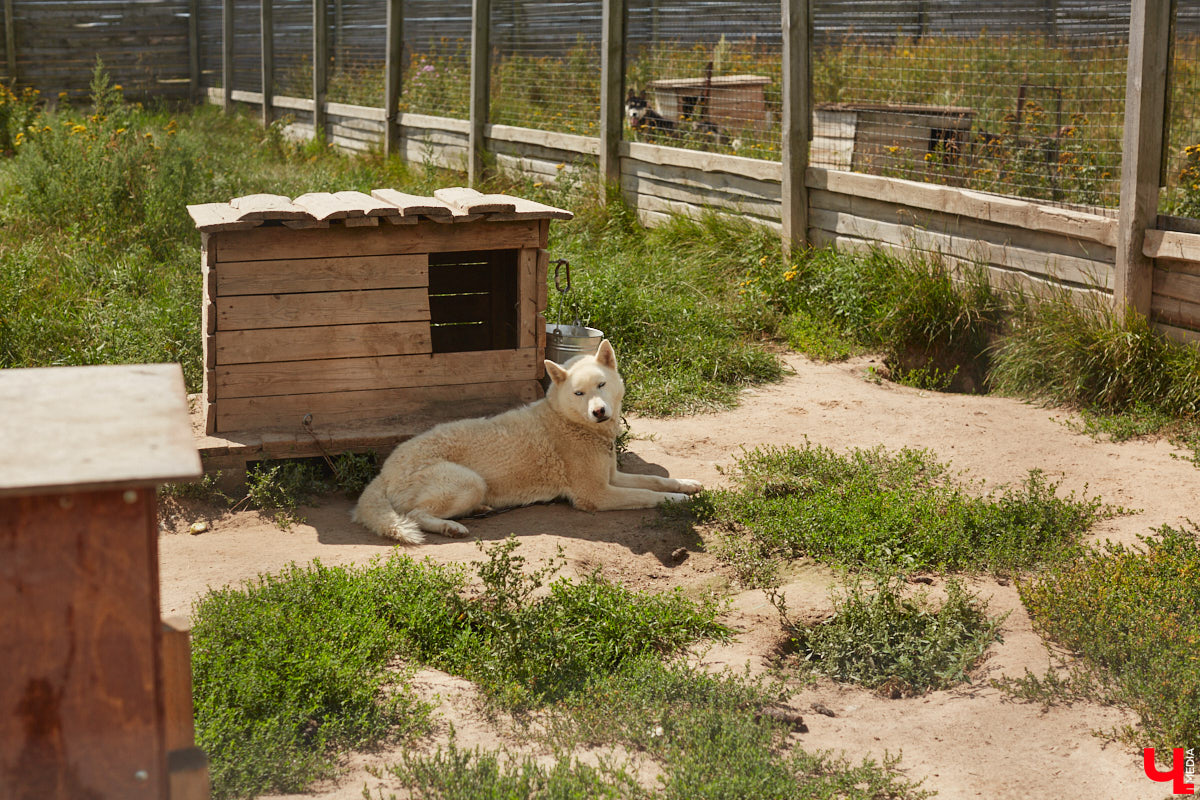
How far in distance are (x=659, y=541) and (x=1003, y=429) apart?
2309mm

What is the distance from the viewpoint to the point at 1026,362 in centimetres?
653

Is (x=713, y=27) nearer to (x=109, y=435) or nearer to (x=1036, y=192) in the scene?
(x=1036, y=192)

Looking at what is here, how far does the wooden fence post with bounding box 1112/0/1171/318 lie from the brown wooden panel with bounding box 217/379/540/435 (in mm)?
3487

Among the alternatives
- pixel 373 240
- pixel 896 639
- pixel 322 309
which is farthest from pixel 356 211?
pixel 896 639

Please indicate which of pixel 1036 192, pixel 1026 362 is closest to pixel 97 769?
pixel 1026 362

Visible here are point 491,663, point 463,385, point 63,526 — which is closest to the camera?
point 63,526

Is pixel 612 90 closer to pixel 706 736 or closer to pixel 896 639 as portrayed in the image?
pixel 896 639

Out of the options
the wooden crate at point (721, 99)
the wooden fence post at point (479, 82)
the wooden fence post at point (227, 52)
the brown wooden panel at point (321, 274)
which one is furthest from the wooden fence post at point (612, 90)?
the wooden fence post at point (227, 52)

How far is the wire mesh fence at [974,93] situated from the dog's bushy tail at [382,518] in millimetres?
4551

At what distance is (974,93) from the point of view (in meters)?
8.93

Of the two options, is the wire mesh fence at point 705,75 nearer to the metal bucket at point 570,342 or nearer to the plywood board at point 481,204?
the metal bucket at point 570,342

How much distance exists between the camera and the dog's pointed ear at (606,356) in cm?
524

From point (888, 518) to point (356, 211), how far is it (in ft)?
9.83

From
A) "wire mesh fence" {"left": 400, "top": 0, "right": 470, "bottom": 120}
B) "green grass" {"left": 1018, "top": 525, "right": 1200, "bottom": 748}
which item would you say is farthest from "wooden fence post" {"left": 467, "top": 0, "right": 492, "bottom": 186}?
"green grass" {"left": 1018, "top": 525, "right": 1200, "bottom": 748}
